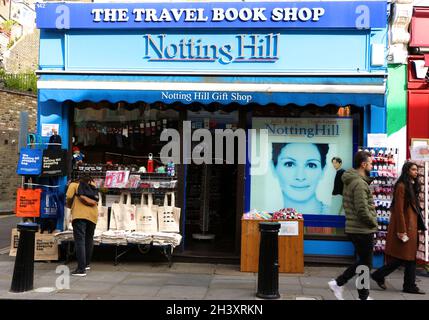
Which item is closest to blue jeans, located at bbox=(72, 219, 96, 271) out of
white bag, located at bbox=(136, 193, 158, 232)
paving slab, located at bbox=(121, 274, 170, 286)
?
paving slab, located at bbox=(121, 274, 170, 286)

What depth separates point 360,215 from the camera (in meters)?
5.77

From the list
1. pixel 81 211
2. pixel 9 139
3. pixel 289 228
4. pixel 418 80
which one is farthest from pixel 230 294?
pixel 9 139

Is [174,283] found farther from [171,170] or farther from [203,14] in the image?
[203,14]

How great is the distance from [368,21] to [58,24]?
523 centimetres

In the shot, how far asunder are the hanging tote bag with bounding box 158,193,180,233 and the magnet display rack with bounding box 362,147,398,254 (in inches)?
125

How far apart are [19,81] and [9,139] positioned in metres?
2.73

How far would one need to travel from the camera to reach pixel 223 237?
9.93 m

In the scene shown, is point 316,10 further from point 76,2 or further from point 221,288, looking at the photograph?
point 221,288

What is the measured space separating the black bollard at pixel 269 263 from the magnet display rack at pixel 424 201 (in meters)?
2.54

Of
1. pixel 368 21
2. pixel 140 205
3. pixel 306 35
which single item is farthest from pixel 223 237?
pixel 368 21

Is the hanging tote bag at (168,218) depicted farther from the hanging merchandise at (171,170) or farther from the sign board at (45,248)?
the sign board at (45,248)

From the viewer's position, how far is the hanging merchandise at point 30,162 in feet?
26.9

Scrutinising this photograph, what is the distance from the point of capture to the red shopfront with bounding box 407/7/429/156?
818 centimetres

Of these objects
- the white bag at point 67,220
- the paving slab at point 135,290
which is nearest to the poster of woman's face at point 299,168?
the paving slab at point 135,290
